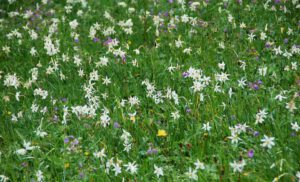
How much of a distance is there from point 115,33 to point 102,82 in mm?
1503

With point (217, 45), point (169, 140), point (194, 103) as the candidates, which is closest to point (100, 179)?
point (169, 140)

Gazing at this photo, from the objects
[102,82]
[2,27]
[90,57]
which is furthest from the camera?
[2,27]

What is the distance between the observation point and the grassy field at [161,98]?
348 centimetres

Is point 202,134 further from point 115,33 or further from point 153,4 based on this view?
point 153,4

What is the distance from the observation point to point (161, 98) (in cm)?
441

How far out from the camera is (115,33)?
21.0 ft

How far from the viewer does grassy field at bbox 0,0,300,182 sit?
3484 millimetres

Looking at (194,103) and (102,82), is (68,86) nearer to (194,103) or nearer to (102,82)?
(102,82)

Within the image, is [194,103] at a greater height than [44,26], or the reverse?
[44,26]

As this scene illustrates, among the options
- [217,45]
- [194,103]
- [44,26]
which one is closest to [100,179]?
[194,103]

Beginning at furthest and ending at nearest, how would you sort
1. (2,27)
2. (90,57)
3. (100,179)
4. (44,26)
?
(2,27)
(44,26)
(90,57)
(100,179)

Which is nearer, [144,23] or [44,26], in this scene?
[144,23]

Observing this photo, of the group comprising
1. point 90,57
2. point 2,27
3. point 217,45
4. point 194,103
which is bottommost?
point 194,103

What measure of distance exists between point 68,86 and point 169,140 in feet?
5.77
